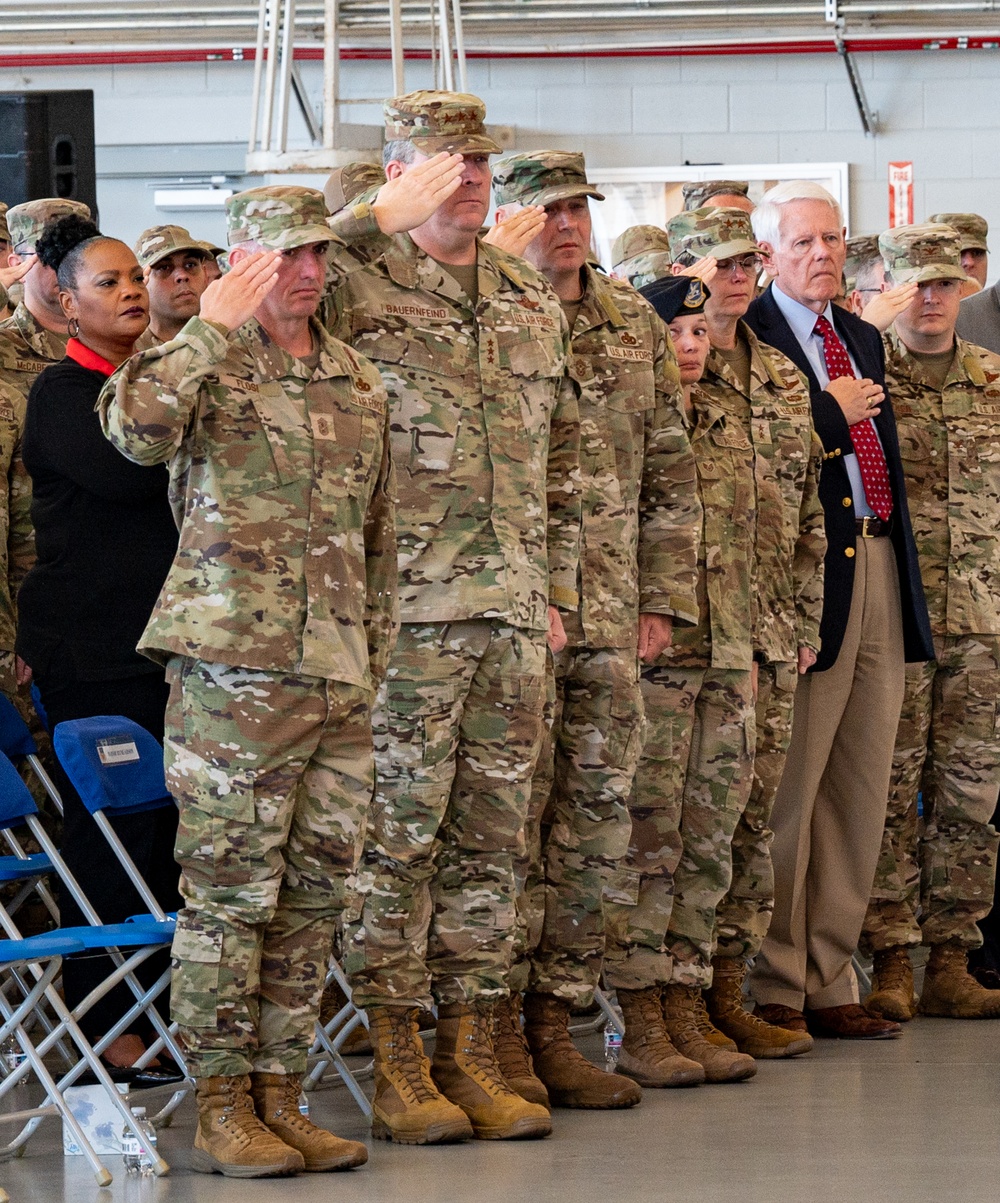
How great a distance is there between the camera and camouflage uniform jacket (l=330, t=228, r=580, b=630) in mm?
3855

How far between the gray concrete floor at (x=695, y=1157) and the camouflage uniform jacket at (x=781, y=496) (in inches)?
43.7

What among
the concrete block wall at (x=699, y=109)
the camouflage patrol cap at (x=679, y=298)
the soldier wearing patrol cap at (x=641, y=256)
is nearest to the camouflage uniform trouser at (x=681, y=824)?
the camouflage patrol cap at (x=679, y=298)

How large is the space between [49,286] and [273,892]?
2284mm

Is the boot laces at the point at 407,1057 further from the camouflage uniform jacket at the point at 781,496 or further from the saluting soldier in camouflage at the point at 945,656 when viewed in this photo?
the saluting soldier in camouflage at the point at 945,656

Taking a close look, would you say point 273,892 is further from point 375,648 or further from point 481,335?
point 481,335

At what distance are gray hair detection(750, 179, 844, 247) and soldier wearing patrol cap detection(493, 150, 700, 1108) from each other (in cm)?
93

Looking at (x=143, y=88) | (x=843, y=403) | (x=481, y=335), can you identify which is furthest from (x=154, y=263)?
(x=143, y=88)

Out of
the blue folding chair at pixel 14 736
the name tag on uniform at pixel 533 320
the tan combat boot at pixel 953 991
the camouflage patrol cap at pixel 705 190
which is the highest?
the camouflage patrol cap at pixel 705 190

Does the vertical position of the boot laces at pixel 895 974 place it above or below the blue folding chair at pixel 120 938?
below

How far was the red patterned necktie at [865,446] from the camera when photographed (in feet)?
16.9

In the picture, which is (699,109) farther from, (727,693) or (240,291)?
(240,291)

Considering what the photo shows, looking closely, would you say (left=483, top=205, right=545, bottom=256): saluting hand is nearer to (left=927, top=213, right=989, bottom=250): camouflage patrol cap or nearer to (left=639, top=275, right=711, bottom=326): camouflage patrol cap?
(left=639, top=275, right=711, bottom=326): camouflage patrol cap

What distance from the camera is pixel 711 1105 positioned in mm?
4230

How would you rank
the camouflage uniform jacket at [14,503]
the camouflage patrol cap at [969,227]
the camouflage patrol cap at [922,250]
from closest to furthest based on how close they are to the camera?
the camouflage uniform jacket at [14,503]
the camouflage patrol cap at [922,250]
the camouflage patrol cap at [969,227]
